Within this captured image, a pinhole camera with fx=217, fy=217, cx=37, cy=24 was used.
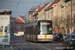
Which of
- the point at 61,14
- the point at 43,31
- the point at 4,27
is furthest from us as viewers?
the point at 61,14

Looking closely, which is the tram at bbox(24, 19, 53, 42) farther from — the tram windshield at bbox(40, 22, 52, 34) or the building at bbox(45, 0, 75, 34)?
the building at bbox(45, 0, 75, 34)

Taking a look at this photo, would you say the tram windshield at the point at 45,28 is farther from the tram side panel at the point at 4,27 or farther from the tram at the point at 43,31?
the tram side panel at the point at 4,27

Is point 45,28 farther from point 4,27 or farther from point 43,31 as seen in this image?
point 4,27

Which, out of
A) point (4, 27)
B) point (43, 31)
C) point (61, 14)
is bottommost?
point (43, 31)

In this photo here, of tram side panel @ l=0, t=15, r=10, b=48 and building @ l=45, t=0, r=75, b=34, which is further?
building @ l=45, t=0, r=75, b=34

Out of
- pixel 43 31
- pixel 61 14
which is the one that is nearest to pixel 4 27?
pixel 43 31

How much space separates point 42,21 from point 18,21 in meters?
148

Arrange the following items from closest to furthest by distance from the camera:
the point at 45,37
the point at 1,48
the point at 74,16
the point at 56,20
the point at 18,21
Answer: the point at 1,48
the point at 45,37
the point at 74,16
the point at 56,20
the point at 18,21

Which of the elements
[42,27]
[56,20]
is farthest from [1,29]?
[56,20]

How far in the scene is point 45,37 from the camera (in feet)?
94.1

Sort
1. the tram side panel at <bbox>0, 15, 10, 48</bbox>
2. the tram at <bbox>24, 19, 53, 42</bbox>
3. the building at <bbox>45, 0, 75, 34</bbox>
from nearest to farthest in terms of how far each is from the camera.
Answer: the tram side panel at <bbox>0, 15, 10, 48</bbox>, the tram at <bbox>24, 19, 53, 42</bbox>, the building at <bbox>45, 0, 75, 34</bbox>

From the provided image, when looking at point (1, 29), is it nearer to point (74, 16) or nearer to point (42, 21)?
point (42, 21)

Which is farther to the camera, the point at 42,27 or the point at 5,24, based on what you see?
the point at 42,27

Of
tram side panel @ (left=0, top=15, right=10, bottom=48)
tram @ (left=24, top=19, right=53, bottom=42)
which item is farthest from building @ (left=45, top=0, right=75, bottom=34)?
tram side panel @ (left=0, top=15, right=10, bottom=48)
